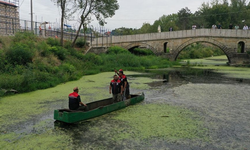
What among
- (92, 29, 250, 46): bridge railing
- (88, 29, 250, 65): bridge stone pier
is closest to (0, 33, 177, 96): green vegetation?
(88, 29, 250, 65): bridge stone pier

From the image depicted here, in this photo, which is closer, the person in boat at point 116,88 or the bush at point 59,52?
the person in boat at point 116,88

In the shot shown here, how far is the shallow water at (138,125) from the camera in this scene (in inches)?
197

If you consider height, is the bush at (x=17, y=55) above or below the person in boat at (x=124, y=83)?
above

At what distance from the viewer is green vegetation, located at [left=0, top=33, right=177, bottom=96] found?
1075 cm

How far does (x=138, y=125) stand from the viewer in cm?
615

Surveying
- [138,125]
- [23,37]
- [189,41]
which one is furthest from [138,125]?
[189,41]

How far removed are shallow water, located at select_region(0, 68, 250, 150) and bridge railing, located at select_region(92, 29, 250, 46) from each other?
18675 mm

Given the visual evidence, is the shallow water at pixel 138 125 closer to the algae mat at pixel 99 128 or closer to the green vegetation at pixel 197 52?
the algae mat at pixel 99 128

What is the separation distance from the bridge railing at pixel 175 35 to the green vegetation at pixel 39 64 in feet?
28.8

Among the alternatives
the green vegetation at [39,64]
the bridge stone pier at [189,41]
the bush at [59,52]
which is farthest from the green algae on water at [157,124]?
the bridge stone pier at [189,41]

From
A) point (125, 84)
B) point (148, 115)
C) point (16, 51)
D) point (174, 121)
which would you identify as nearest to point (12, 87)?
point (16, 51)

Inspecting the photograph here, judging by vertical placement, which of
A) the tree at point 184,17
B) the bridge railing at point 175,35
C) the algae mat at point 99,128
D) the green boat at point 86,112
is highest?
the tree at point 184,17

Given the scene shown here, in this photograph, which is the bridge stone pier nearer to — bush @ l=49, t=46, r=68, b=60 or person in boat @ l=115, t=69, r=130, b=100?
bush @ l=49, t=46, r=68, b=60

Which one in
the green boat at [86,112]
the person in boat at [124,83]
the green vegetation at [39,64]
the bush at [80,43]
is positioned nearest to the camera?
the green boat at [86,112]
